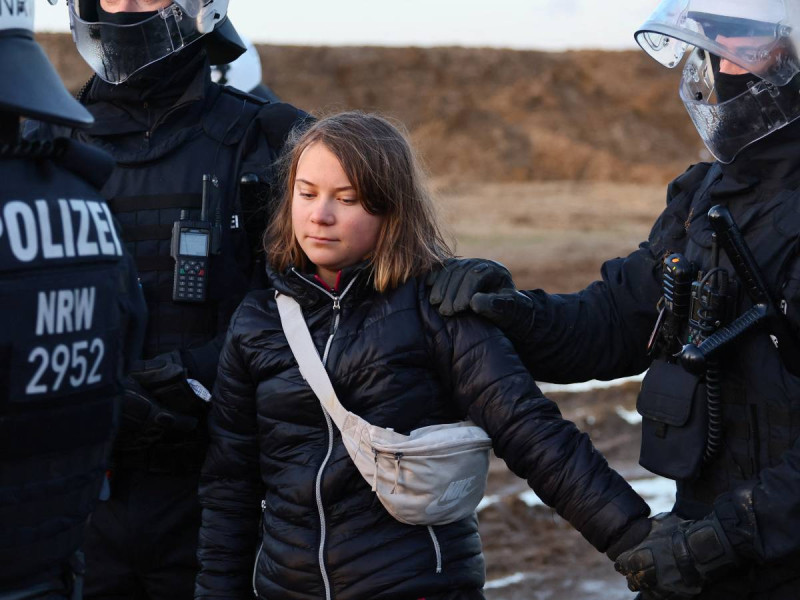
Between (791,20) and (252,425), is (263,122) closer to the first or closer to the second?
(252,425)

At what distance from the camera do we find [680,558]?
103 inches

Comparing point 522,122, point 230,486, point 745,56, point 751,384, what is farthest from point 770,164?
point 522,122

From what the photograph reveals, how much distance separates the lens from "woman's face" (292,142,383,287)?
114 inches

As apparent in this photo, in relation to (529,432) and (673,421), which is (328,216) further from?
(673,421)

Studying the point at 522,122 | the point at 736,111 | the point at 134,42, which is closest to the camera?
the point at 736,111

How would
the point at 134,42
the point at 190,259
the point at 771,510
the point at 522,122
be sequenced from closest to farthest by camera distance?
the point at 771,510
the point at 190,259
the point at 134,42
the point at 522,122

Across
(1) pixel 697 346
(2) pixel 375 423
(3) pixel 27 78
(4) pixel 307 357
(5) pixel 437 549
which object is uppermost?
(3) pixel 27 78

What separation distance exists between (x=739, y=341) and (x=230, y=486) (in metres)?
1.28

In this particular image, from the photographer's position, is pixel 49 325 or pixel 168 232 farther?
pixel 168 232

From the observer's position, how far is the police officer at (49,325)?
85.3 inches

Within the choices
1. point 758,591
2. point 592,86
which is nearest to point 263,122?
point 758,591

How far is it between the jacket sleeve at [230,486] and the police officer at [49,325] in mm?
517

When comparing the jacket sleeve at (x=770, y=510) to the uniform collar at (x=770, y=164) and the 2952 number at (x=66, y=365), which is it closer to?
the uniform collar at (x=770, y=164)

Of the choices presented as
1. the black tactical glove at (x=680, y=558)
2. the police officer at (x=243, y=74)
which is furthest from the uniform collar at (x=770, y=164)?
the police officer at (x=243, y=74)
